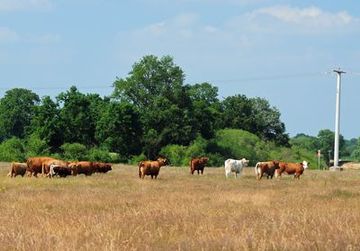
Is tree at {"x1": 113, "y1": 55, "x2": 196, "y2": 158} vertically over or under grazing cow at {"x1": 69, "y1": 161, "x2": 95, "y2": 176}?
over

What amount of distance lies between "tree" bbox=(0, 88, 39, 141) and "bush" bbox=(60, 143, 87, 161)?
54.4 metres

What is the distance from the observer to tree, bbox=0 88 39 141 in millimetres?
136250

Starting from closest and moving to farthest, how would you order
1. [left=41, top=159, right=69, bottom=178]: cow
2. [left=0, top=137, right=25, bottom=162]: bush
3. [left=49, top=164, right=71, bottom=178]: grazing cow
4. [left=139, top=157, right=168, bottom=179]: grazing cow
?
1. [left=139, top=157, right=168, bottom=179]: grazing cow
2. [left=49, top=164, right=71, bottom=178]: grazing cow
3. [left=41, top=159, right=69, bottom=178]: cow
4. [left=0, top=137, right=25, bottom=162]: bush

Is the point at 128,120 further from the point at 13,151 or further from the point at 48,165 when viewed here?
the point at 48,165

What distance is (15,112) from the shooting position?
448ft

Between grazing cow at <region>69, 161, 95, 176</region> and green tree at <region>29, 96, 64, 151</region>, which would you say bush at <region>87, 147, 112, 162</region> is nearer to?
green tree at <region>29, 96, 64, 151</region>

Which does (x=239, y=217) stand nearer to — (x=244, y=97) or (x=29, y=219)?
(x=29, y=219)

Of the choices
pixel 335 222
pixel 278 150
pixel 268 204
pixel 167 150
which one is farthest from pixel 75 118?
pixel 335 222

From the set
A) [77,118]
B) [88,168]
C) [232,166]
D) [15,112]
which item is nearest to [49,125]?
[77,118]

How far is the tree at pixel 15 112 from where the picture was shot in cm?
13625

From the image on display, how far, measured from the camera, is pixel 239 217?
43.3ft

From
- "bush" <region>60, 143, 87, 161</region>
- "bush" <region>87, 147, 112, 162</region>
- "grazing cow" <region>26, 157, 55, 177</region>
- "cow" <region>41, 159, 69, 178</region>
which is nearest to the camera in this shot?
"cow" <region>41, 159, 69, 178</region>

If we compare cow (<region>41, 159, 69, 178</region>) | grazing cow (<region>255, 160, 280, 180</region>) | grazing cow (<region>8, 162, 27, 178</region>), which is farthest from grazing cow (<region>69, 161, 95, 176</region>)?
grazing cow (<region>255, 160, 280, 180</region>)

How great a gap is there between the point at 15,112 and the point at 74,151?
57.5 metres
